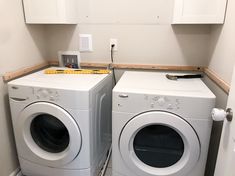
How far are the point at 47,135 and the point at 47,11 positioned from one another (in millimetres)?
993

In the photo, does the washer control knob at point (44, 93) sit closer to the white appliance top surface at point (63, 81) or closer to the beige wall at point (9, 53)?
the white appliance top surface at point (63, 81)

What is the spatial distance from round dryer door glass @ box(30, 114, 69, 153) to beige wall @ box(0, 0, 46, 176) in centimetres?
22

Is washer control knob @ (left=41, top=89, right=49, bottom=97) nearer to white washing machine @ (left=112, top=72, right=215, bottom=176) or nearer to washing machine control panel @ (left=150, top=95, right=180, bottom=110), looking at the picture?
white washing machine @ (left=112, top=72, right=215, bottom=176)

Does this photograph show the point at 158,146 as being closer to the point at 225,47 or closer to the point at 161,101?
the point at 161,101

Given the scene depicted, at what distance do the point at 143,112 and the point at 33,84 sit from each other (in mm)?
772

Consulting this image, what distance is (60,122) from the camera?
1.44 metres

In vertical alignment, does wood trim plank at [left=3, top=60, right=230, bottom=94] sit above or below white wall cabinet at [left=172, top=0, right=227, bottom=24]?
below

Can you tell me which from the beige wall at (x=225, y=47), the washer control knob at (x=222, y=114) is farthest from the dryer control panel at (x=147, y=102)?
the beige wall at (x=225, y=47)

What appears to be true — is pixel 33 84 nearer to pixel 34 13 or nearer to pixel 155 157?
pixel 34 13

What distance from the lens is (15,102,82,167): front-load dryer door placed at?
131cm

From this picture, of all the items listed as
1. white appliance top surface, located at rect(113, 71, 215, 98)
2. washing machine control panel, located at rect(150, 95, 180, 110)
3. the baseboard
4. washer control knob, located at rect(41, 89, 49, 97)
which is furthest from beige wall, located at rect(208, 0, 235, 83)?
the baseboard

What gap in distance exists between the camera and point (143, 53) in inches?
71.4

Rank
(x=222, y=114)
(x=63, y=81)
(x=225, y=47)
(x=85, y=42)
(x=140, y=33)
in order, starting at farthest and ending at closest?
(x=85, y=42)
(x=140, y=33)
(x=63, y=81)
(x=225, y=47)
(x=222, y=114)

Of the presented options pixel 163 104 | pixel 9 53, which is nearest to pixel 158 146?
pixel 163 104
